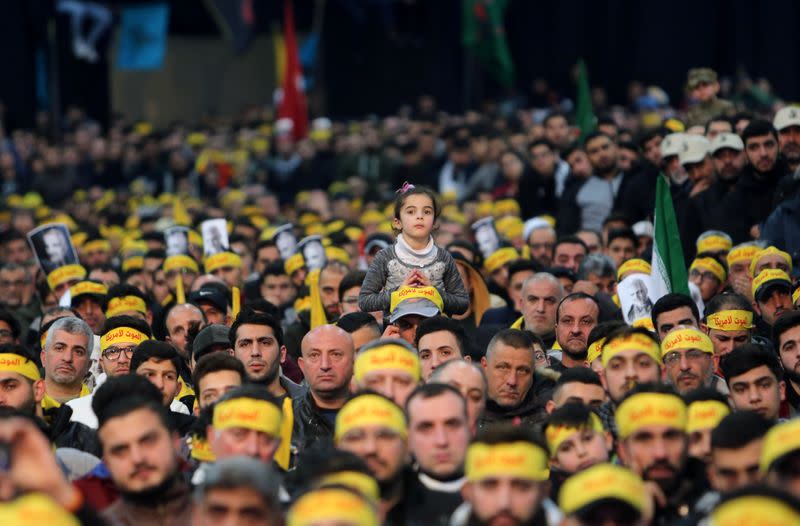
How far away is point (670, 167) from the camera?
→ 16703 mm

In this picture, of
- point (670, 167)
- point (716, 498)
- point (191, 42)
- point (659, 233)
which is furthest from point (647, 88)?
point (716, 498)

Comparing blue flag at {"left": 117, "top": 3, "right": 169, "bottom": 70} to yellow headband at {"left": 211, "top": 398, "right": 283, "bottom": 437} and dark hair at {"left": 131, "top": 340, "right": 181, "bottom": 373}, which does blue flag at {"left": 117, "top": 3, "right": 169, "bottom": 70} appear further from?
yellow headband at {"left": 211, "top": 398, "right": 283, "bottom": 437}

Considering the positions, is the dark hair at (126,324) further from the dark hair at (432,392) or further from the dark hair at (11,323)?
the dark hair at (432,392)

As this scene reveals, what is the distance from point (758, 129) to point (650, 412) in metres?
6.50

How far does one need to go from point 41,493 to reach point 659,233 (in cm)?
779

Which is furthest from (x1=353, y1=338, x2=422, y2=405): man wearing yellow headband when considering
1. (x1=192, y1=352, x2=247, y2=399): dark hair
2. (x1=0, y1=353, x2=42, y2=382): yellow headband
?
(x1=0, y1=353, x2=42, y2=382): yellow headband

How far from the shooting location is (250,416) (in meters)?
9.01

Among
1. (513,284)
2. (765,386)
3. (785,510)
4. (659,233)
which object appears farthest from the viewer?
(513,284)

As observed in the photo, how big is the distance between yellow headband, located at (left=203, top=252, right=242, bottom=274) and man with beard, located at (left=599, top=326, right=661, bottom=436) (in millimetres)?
6684

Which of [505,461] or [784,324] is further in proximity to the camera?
[784,324]

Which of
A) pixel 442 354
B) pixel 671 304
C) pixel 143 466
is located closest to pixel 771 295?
pixel 671 304

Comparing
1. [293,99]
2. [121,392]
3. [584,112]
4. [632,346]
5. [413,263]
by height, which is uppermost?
[293,99]

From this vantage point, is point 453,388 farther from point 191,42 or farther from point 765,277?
point 191,42

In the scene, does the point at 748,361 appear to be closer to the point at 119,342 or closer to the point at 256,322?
the point at 256,322
